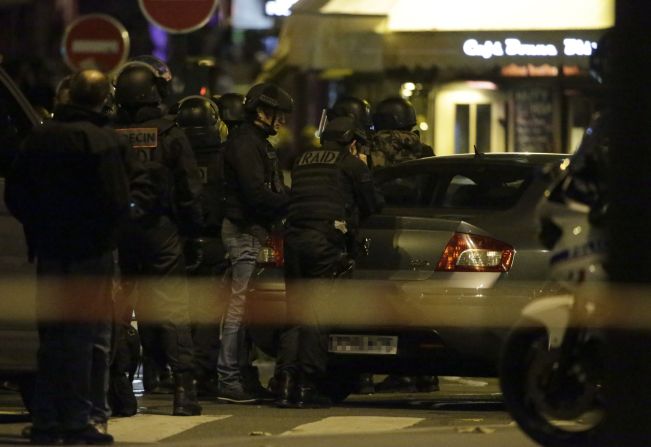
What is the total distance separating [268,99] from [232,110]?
1243 millimetres

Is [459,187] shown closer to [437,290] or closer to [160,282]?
[437,290]

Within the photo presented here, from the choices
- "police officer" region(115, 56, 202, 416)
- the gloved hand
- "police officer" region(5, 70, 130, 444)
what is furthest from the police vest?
"police officer" region(5, 70, 130, 444)

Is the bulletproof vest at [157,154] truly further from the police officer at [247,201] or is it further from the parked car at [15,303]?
the police officer at [247,201]

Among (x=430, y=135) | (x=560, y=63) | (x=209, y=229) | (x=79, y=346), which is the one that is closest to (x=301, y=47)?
(x=430, y=135)

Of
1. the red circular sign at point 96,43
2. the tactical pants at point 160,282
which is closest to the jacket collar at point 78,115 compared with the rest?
the tactical pants at point 160,282

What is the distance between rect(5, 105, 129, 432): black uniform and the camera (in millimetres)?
7824

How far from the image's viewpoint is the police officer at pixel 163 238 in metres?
9.27

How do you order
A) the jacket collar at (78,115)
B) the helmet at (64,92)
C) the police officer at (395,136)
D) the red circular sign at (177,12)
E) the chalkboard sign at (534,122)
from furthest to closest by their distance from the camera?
the chalkboard sign at (534,122)
the red circular sign at (177,12)
the police officer at (395,136)
the helmet at (64,92)
the jacket collar at (78,115)

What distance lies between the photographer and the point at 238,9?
3403cm

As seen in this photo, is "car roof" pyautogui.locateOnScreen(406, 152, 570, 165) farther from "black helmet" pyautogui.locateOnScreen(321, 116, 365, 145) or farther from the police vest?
the police vest

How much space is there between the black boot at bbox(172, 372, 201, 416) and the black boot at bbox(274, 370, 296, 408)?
83 cm

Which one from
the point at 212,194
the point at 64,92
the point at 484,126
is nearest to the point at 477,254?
the point at 212,194

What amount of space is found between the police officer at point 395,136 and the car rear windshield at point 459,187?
4.69 feet

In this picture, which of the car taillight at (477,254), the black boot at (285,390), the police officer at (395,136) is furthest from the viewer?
the police officer at (395,136)
